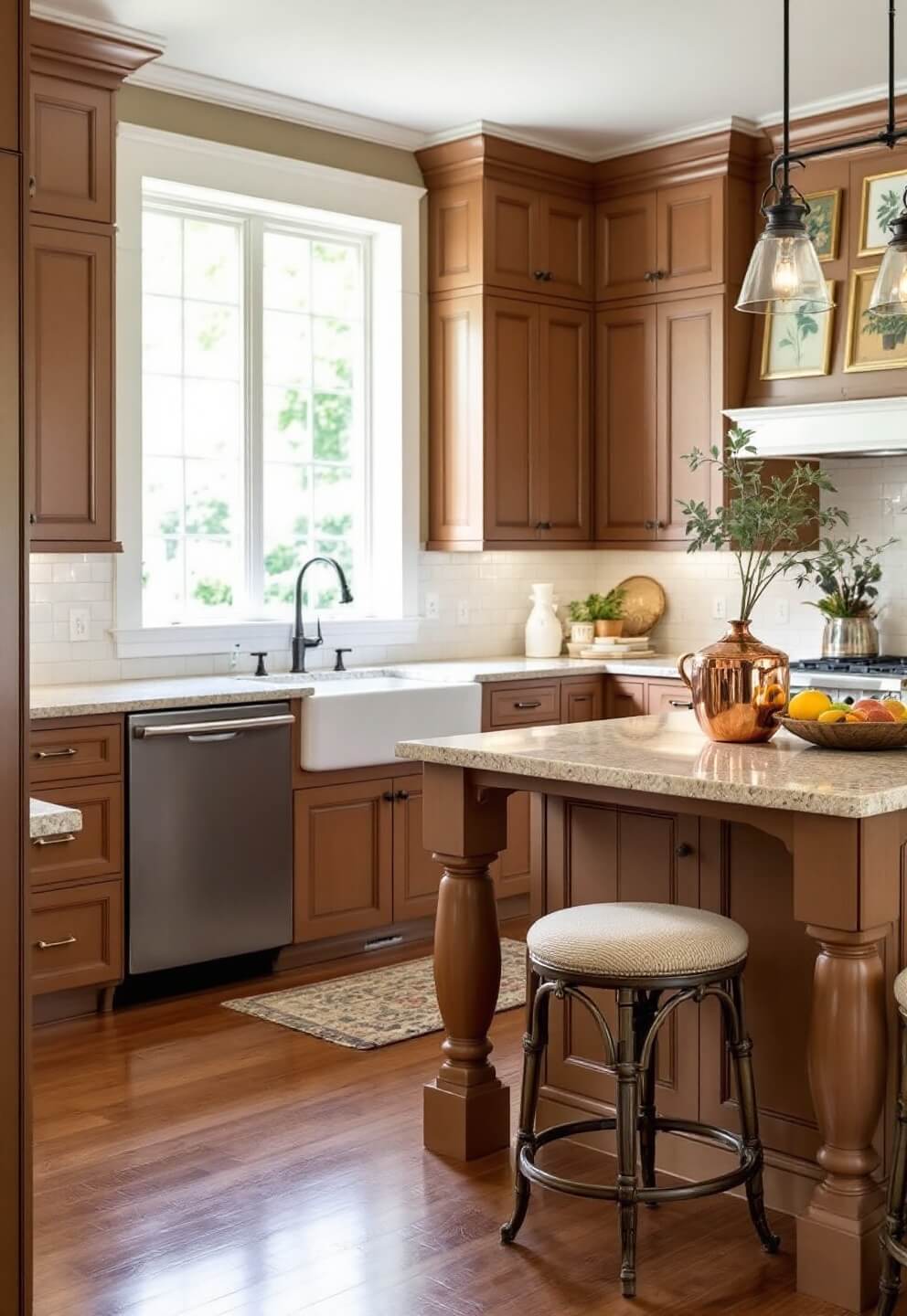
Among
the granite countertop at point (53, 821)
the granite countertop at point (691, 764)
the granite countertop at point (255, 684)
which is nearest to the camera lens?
the granite countertop at point (53, 821)

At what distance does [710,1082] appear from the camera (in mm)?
3277

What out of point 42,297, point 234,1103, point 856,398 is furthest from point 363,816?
point 856,398

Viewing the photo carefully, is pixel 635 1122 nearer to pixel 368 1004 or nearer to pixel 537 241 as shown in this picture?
pixel 368 1004

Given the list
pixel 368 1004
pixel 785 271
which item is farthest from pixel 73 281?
pixel 785 271

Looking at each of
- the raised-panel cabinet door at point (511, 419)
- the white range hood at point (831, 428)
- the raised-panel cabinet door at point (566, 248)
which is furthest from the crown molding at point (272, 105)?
the white range hood at point (831, 428)

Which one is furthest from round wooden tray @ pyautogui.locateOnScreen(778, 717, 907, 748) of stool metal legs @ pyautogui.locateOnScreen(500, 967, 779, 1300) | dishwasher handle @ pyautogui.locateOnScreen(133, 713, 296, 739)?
dishwasher handle @ pyautogui.locateOnScreen(133, 713, 296, 739)

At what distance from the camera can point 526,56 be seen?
5129mm

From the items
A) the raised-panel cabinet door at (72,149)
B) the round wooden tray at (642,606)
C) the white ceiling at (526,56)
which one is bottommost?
the round wooden tray at (642,606)

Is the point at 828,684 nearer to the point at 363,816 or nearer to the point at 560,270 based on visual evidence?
the point at 363,816

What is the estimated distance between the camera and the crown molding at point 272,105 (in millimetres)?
5332

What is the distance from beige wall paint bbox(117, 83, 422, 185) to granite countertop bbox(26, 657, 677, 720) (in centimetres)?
197

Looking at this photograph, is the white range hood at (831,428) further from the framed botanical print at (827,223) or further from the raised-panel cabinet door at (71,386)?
the raised-panel cabinet door at (71,386)

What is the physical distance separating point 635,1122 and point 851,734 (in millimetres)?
938

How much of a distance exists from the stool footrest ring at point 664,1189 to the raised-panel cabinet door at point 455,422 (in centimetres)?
330
